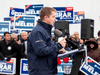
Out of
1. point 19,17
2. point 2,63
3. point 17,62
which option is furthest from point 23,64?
point 19,17

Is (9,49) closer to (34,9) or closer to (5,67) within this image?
(5,67)

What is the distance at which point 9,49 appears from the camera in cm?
576

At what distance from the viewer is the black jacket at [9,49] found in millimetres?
5754

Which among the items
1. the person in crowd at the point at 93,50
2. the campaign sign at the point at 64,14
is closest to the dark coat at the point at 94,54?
the person in crowd at the point at 93,50

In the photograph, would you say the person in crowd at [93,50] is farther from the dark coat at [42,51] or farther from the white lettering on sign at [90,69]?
the dark coat at [42,51]

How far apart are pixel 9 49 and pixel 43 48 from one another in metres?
3.95

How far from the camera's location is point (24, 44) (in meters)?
5.66

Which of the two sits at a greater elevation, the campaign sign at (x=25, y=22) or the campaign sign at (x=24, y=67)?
the campaign sign at (x=25, y=22)

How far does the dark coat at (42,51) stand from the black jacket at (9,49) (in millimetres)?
3673

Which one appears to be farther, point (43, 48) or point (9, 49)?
point (9, 49)

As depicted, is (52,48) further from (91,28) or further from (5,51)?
(91,28)

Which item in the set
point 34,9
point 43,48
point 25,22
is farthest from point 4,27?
point 43,48

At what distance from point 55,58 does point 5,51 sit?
3807 millimetres

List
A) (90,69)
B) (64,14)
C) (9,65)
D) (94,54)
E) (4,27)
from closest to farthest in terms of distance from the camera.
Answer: (90,69)
(94,54)
(9,65)
(4,27)
(64,14)
